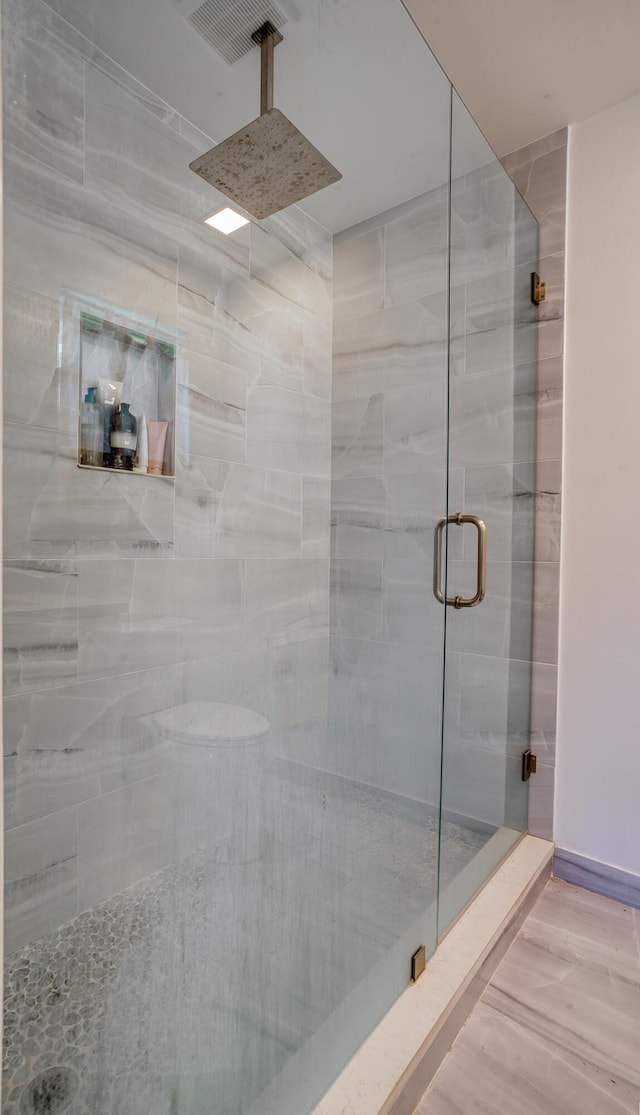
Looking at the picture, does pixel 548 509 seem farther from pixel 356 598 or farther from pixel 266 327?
pixel 266 327

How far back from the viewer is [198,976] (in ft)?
2.49

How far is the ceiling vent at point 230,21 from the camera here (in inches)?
31.5

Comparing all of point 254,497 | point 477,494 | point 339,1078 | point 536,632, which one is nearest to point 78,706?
point 254,497

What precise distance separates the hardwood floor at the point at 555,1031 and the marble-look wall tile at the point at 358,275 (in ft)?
4.76

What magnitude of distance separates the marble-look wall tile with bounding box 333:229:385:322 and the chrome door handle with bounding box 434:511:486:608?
0.50m

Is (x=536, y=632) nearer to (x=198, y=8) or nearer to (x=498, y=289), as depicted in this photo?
(x=498, y=289)

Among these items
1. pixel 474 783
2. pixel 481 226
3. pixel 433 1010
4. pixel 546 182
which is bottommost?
pixel 433 1010

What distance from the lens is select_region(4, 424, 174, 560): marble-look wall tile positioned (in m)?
0.60

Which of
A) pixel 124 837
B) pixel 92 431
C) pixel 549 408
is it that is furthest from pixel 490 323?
pixel 124 837

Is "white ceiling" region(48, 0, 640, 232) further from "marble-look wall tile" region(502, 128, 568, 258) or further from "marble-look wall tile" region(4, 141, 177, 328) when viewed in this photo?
"marble-look wall tile" region(4, 141, 177, 328)

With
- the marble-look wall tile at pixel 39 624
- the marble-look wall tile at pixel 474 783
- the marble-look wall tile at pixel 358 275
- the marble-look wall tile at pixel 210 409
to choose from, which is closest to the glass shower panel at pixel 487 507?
the marble-look wall tile at pixel 474 783

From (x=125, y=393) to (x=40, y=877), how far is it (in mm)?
617

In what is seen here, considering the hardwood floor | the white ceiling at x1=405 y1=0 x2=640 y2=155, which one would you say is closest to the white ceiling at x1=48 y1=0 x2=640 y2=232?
the white ceiling at x1=405 y1=0 x2=640 y2=155

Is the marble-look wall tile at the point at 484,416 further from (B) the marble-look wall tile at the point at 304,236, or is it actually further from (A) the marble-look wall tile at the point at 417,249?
(B) the marble-look wall tile at the point at 304,236
